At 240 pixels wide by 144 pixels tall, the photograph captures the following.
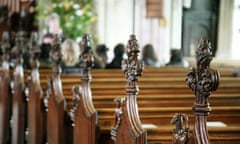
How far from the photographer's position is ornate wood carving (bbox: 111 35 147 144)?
79.7 inches

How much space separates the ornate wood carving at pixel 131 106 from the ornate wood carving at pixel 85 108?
14.7 inches

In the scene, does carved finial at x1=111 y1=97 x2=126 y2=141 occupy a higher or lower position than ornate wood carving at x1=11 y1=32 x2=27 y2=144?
higher

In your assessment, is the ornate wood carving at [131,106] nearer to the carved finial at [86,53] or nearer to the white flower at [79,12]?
the carved finial at [86,53]

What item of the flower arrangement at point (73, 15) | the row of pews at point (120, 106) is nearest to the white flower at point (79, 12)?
the flower arrangement at point (73, 15)

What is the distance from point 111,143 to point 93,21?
7154 mm

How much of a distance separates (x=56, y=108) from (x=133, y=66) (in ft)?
3.76

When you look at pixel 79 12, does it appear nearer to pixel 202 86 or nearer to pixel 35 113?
pixel 35 113

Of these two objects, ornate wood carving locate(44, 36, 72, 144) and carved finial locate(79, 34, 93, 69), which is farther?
ornate wood carving locate(44, 36, 72, 144)

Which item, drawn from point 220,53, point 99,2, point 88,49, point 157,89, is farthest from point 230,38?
point 99,2

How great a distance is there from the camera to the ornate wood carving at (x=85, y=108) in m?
2.52

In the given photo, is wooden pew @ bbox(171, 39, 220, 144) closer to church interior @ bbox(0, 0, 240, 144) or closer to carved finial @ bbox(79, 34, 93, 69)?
church interior @ bbox(0, 0, 240, 144)

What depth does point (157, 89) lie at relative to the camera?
11.2 ft

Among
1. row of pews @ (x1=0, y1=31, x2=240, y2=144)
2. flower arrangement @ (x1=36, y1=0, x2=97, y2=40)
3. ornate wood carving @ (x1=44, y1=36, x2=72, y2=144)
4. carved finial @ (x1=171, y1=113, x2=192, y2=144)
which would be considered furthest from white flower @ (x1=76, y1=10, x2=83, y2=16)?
carved finial @ (x1=171, y1=113, x2=192, y2=144)

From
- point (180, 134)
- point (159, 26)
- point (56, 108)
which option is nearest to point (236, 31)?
point (159, 26)
